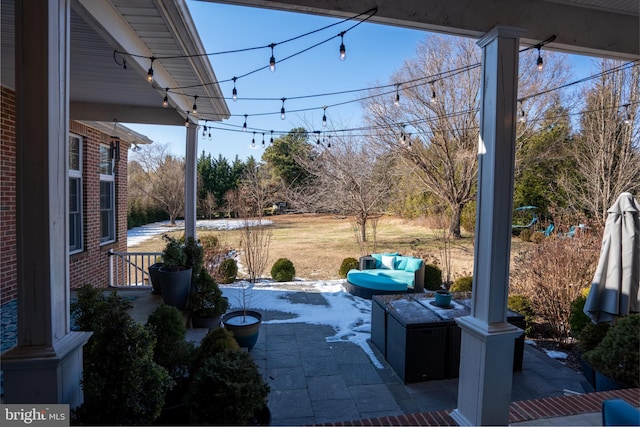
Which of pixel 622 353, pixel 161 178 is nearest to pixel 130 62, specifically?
pixel 622 353

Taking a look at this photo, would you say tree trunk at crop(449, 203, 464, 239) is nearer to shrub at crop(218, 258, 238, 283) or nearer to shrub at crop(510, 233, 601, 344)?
shrub at crop(510, 233, 601, 344)

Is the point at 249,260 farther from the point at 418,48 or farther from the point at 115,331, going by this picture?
the point at 418,48

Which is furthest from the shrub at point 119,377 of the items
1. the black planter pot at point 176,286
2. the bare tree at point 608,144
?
the bare tree at point 608,144

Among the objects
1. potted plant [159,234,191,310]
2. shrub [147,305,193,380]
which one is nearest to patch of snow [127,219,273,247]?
potted plant [159,234,191,310]

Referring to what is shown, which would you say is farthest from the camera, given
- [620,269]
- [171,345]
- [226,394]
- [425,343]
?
[425,343]

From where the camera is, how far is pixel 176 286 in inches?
164

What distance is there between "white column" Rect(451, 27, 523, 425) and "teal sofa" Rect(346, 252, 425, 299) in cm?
411

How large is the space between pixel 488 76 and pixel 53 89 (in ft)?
7.86

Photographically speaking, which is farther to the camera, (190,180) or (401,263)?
(401,263)

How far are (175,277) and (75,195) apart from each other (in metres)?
3.16

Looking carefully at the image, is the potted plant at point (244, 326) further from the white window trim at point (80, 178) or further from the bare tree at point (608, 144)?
the bare tree at point (608, 144)

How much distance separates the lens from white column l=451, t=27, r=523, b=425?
200 centimetres

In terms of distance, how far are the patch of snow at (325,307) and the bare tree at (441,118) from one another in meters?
6.66

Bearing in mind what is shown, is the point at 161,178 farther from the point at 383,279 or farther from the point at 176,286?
the point at 176,286
